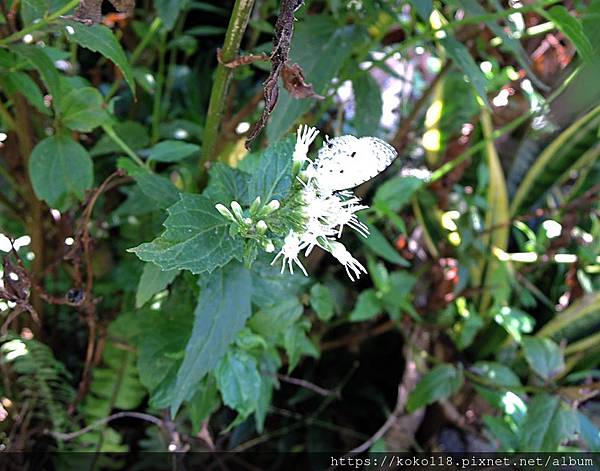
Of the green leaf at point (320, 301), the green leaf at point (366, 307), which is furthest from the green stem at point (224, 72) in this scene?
the green leaf at point (366, 307)

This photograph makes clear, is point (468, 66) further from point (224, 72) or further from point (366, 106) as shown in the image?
point (224, 72)

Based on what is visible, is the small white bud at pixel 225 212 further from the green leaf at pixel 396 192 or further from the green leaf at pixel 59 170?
the green leaf at pixel 396 192

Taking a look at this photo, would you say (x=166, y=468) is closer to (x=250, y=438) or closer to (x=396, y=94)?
(x=250, y=438)

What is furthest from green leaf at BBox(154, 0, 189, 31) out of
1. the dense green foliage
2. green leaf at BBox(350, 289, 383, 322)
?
green leaf at BBox(350, 289, 383, 322)

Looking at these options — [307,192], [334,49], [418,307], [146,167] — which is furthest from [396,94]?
[307,192]

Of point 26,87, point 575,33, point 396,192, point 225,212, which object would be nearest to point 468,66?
point 575,33

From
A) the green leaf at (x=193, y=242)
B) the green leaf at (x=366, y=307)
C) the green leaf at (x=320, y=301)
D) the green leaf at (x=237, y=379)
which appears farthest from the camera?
the green leaf at (x=366, y=307)

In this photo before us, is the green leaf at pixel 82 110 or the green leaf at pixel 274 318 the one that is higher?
the green leaf at pixel 82 110
